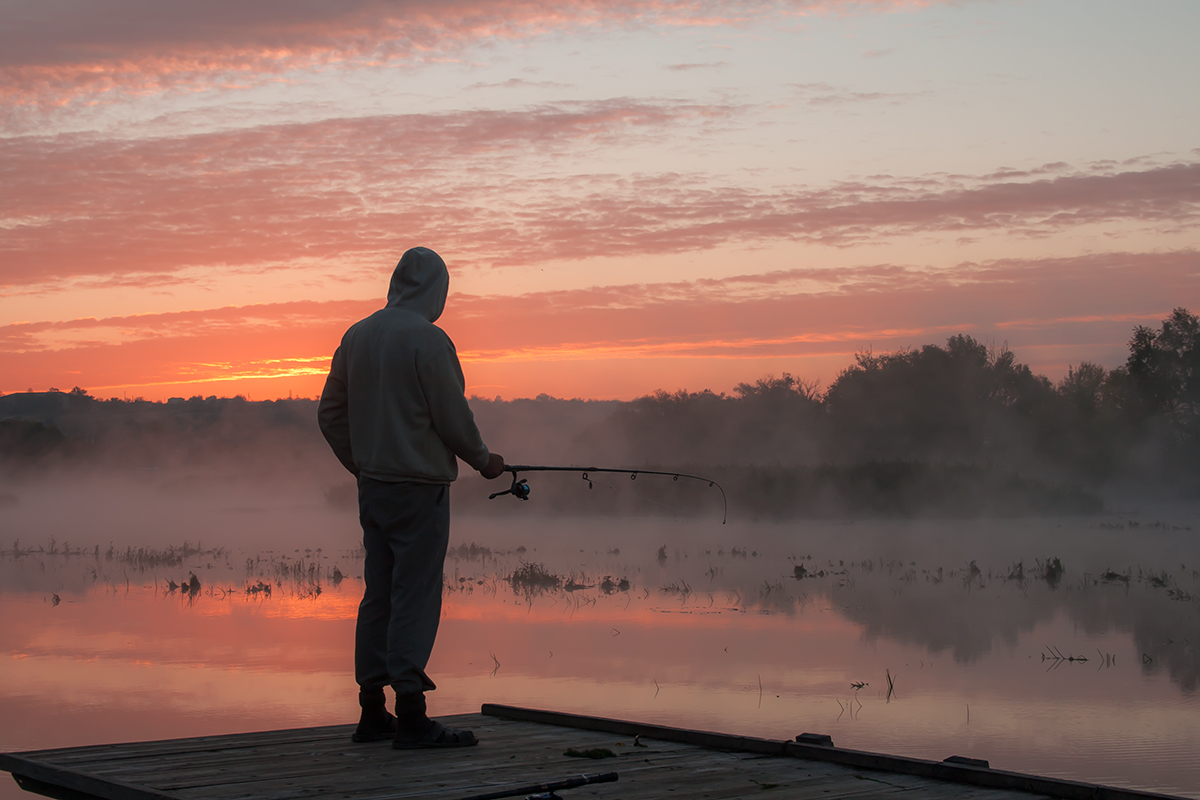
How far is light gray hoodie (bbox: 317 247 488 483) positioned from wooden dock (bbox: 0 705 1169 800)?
3.96 feet

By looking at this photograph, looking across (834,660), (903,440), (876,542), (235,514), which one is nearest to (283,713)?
(834,660)

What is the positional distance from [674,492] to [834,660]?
91.6 feet

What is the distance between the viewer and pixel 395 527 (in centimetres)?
498

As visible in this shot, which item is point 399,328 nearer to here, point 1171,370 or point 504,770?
point 504,770

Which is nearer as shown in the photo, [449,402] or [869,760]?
[869,760]

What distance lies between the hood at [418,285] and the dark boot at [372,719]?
1.70m

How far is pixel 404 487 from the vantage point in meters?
4.98

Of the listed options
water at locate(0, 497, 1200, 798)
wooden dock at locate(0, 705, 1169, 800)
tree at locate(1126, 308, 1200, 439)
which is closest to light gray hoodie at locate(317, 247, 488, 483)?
wooden dock at locate(0, 705, 1169, 800)

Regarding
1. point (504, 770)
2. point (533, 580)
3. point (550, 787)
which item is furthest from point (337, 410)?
point (533, 580)

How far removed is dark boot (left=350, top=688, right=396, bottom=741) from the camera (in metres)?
5.10

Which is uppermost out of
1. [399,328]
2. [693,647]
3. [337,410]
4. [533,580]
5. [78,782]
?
[399,328]

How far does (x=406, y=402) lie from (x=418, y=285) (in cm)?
61

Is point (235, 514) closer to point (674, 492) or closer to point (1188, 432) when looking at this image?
point (674, 492)

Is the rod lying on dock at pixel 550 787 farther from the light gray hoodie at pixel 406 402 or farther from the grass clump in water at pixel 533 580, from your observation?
the grass clump in water at pixel 533 580
